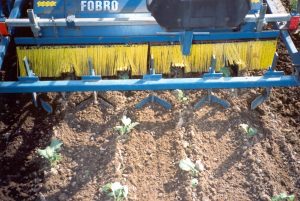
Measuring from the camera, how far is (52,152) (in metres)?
3.73

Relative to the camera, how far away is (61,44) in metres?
4.34

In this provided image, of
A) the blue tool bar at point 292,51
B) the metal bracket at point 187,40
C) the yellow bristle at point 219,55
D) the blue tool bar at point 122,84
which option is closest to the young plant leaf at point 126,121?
the blue tool bar at point 122,84

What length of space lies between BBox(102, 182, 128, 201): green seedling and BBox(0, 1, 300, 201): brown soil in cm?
11

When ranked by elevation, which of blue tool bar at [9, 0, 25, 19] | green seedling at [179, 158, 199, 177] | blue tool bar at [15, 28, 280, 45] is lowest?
green seedling at [179, 158, 199, 177]

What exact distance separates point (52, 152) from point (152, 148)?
Answer: 907 millimetres

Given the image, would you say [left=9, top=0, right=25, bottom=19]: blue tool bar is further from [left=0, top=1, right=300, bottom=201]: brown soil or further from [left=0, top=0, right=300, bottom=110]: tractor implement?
[left=0, top=1, right=300, bottom=201]: brown soil

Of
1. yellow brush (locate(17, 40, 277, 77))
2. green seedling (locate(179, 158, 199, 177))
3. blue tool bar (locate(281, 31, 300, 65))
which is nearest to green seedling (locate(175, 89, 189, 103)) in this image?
yellow brush (locate(17, 40, 277, 77))

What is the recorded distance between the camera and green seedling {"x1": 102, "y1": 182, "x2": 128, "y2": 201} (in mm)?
3447

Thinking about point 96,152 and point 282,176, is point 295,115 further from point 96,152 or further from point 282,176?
point 96,152

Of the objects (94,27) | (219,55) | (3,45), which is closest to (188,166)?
(219,55)

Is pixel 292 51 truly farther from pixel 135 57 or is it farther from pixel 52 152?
pixel 52 152

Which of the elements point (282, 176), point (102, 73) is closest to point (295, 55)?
point (282, 176)

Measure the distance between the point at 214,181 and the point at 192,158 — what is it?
0.29m

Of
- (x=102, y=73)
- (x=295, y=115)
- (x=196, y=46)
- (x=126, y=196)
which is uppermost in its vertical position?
(x=196, y=46)
